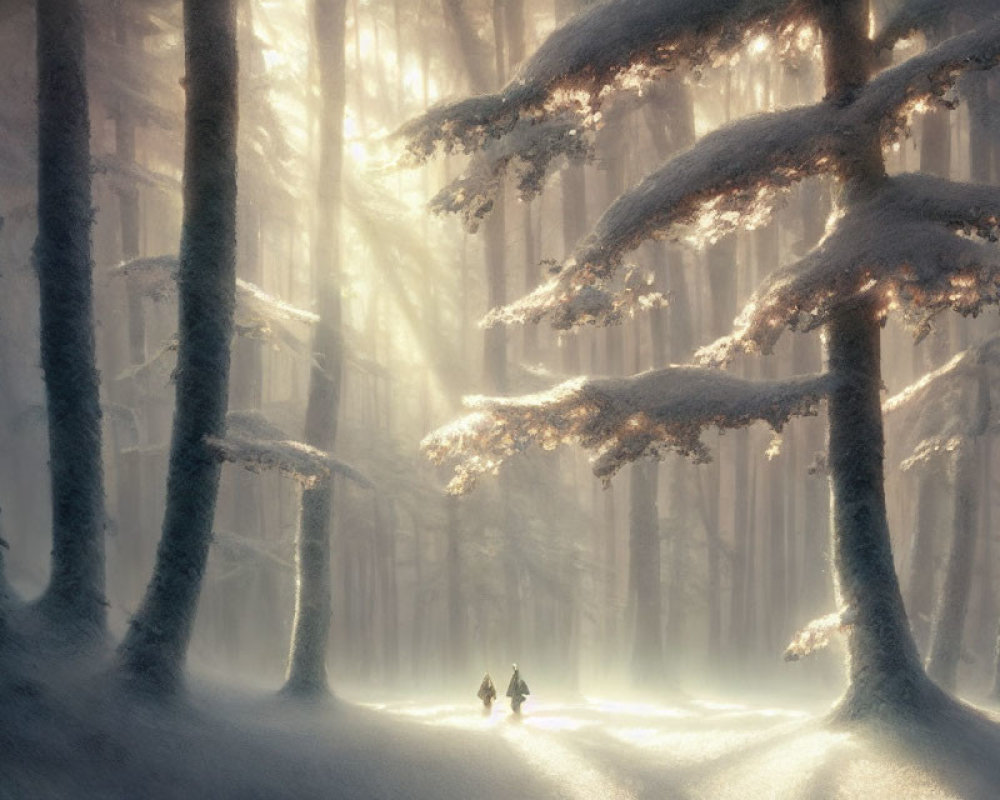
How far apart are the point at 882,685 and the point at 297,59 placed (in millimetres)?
24108

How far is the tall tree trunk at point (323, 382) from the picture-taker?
42.3 ft

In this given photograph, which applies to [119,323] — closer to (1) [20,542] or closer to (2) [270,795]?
(1) [20,542]

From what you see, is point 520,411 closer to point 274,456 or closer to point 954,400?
point 274,456

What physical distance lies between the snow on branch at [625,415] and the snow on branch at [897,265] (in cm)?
64

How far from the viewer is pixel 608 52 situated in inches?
328

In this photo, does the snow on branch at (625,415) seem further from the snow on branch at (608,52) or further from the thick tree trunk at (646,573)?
the thick tree trunk at (646,573)

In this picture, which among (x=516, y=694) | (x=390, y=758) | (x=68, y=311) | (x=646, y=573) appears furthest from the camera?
(x=646, y=573)

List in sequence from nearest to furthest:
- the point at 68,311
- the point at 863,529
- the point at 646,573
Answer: the point at 863,529 → the point at 68,311 → the point at 646,573

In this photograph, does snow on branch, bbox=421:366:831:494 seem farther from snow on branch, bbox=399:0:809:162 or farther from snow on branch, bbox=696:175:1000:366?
snow on branch, bbox=399:0:809:162

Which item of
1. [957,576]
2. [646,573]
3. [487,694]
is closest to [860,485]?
[487,694]

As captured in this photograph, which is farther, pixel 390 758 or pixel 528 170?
pixel 528 170

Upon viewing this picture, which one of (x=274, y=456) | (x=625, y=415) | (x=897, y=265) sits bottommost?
(x=274, y=456)

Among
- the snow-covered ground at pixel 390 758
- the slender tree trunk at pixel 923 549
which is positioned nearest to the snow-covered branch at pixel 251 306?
the snow-covered ground at pixel 390 758

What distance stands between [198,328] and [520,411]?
367cm
